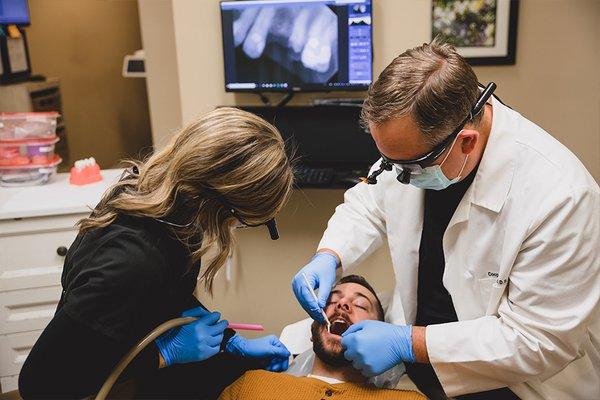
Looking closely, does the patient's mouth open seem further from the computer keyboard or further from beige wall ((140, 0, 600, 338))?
beige wall ((140, 0, 600, 338))

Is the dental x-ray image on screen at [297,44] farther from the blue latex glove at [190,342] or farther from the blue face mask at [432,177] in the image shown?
the blue latex glove at [190,342]

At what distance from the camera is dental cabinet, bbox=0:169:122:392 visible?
2.14 metres

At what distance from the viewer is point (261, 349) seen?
5.78 feet

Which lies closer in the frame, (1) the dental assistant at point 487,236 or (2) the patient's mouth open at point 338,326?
(1) the dental assistant at point 487,236

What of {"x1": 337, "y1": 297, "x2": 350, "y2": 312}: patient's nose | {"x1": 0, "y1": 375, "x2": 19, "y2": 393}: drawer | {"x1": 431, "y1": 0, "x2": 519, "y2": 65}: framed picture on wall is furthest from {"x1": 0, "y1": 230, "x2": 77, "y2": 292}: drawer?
{"x1": 431, "y1": 0, "x2": 519, "y2": 65}: framed picture on wall

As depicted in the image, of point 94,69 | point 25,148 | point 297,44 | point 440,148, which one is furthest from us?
point 94,69

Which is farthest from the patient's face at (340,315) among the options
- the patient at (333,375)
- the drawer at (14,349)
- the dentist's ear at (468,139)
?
Answer: the drawer at (14,349)

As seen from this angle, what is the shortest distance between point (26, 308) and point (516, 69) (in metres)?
2.19

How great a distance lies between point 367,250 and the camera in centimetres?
185

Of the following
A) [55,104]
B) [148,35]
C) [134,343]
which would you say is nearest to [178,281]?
[134,343]

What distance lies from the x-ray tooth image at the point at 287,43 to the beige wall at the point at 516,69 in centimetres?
15

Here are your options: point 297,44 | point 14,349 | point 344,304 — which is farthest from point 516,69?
point 14,349

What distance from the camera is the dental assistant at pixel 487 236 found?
4.12 feet

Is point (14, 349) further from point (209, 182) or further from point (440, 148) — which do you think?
point (440, 148)
